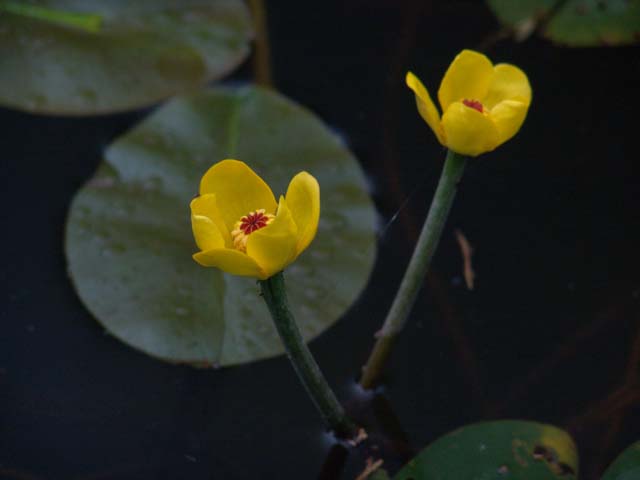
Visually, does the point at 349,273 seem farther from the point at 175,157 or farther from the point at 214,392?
the point at 175,157

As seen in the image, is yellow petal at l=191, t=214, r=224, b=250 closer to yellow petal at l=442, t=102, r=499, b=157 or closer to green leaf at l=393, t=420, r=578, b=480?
yellow petal at l=442, t=102, r=499, b=157

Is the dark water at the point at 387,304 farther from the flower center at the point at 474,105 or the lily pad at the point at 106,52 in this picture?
the flower center at the point at 474,105

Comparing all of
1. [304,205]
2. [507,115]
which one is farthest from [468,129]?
[304,205]

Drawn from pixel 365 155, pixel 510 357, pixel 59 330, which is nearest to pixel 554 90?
pixel 365 155

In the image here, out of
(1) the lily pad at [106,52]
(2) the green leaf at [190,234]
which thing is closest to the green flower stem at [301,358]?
(2) the green leaf at [190,234]

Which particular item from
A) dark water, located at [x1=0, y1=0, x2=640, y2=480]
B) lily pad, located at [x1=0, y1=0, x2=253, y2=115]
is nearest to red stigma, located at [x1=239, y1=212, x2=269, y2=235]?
dark water, located at [x1=0, y1=0, x2=640, y2=480]

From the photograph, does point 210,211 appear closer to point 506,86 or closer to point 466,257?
point 506,86
